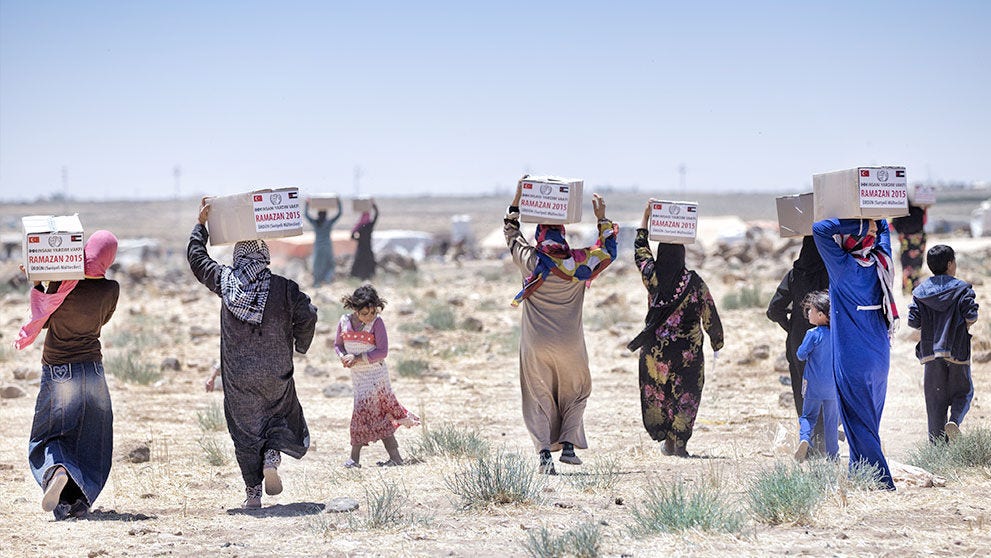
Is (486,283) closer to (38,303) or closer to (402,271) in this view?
(402,271)

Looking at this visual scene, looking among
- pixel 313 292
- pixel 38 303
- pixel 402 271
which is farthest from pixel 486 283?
pixel 38 303

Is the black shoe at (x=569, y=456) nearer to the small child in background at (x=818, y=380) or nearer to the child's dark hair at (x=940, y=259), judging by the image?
the small child in background at (x=818, y=380)

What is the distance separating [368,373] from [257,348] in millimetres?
1785

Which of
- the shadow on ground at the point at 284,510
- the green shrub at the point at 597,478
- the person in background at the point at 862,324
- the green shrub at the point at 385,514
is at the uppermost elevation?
the person in background at the point at 862,324

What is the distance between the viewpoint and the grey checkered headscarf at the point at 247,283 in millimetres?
6699

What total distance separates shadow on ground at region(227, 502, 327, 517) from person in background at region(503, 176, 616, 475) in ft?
5.61

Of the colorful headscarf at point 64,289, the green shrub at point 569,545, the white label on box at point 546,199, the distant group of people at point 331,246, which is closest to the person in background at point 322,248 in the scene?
the distant group of people at point 331,246

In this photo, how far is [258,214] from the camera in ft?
21.5

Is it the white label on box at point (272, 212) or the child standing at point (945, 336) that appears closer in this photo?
the white label on box at point (272, 212)

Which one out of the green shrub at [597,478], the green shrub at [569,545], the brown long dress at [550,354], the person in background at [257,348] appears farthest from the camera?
the brown long dress at [550,354]

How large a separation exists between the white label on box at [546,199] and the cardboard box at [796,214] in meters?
1.65

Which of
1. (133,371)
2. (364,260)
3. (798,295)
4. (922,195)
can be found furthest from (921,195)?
(133,371)

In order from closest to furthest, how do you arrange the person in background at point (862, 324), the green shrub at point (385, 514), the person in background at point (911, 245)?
1. the green shrub at point (385, 514)
2. the person in background at point (862, 324)
3. the person in background at point (911, 245)

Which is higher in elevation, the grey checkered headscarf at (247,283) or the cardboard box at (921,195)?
the cardboard box at (921,195)
